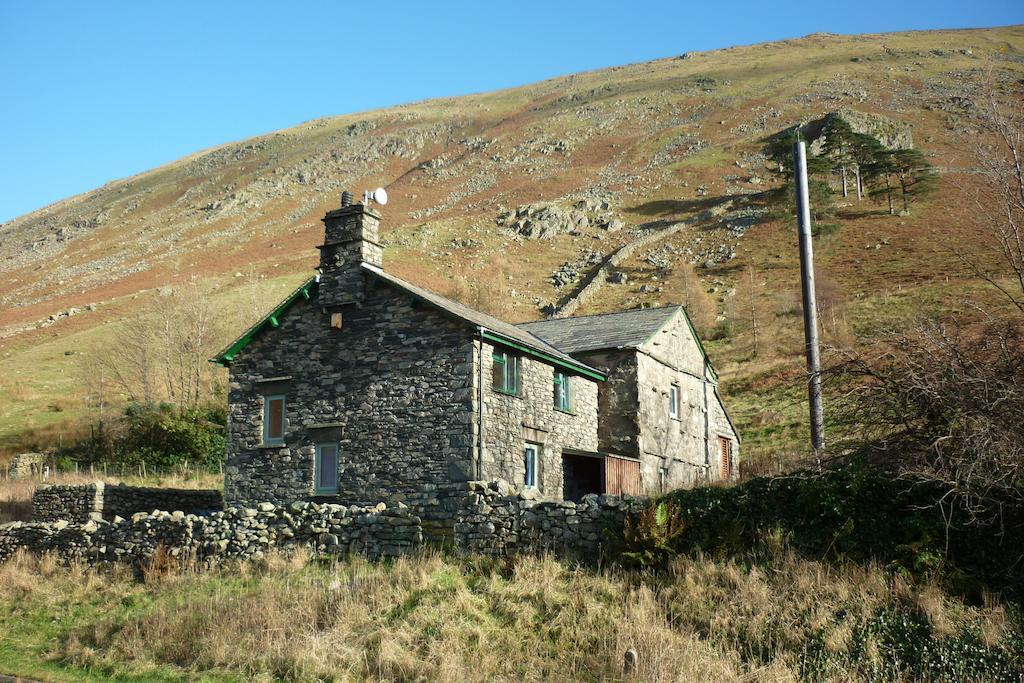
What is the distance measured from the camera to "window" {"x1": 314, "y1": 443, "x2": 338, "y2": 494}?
74.3ft

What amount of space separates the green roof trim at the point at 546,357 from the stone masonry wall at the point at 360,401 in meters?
0.68

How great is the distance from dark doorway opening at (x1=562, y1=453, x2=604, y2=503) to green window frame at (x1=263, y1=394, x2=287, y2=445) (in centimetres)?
782

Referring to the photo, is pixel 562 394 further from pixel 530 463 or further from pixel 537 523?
pixel 537 523

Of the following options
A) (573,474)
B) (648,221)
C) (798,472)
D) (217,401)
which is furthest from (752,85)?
(798,472)

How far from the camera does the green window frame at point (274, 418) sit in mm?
23609

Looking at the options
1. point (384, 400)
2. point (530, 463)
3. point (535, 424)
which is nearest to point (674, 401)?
point (535, 424)

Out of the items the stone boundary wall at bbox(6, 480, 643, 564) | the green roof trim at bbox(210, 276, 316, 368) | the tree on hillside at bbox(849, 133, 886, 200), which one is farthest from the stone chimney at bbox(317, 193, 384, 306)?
the tree on hillside at bbox(849, 133, 886, 200)

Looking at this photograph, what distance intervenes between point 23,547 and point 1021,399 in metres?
20.1

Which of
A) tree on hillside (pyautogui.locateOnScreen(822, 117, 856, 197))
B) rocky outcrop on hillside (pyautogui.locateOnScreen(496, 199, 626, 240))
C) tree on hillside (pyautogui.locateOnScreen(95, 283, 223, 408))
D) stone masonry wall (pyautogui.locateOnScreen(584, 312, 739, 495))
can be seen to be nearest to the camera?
stone masonry wall (pyautogui.locateOnScreen(584, 312, 739, 495))

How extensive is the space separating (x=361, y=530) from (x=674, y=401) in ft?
51.4

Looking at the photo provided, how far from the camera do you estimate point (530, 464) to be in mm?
23922

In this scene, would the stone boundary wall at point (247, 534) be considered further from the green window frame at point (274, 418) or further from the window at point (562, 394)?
the window at point (562, 394)

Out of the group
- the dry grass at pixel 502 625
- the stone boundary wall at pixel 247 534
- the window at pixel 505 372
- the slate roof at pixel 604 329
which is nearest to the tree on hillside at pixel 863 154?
the slate roof at pixel 604 329

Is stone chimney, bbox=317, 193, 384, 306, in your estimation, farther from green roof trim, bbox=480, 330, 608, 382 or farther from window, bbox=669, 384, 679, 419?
window, bbox=669, 384, 679, 419
